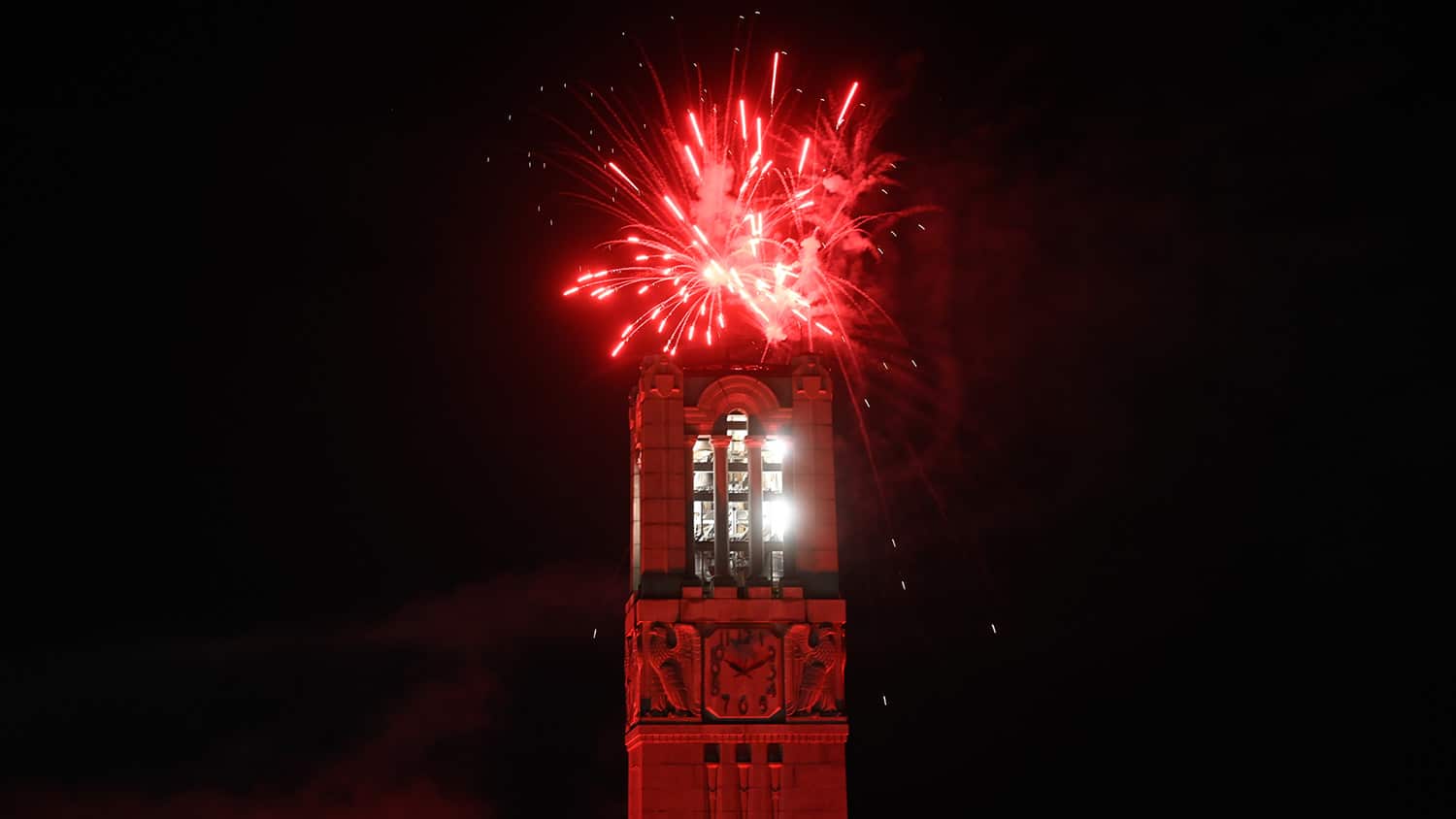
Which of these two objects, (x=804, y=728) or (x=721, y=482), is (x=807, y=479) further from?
(x=804, y=728)

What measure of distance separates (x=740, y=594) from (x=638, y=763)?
568 cm

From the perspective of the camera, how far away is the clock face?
51250 mm

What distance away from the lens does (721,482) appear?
53312 mm

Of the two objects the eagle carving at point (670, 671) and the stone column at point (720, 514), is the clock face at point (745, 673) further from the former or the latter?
the stone column at point (720, 514)

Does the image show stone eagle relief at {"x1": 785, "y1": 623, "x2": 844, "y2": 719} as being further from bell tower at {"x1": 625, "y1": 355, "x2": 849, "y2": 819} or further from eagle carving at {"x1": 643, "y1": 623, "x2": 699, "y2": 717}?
eagle carving at {"x1": 643, "y1": 623, "x2": 699, "y2": 717}

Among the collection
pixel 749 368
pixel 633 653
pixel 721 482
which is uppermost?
pixel 749 368

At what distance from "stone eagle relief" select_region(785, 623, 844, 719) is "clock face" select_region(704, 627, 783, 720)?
0.40 metres

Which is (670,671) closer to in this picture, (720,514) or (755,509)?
(720,514)

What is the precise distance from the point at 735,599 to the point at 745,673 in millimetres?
2174

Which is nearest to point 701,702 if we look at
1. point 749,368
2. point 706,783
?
point 706,783

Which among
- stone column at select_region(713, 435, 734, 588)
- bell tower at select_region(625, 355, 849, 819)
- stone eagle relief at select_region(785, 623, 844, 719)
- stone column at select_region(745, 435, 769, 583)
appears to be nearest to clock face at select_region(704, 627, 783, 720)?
bell tower at select_region(625, 355, 849, 819)

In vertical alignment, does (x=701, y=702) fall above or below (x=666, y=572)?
below

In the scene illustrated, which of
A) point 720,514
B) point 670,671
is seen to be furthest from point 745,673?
point 720,514

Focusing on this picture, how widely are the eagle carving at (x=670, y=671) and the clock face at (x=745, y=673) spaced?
0.49 metres
